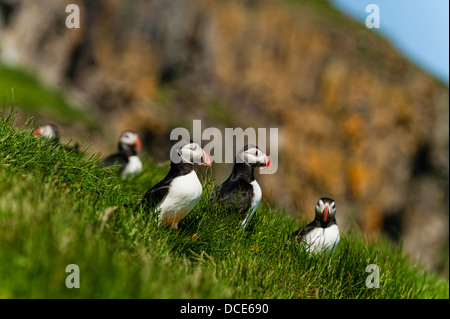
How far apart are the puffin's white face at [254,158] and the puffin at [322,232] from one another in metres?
0.79

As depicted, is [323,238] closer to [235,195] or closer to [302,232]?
[302,232]

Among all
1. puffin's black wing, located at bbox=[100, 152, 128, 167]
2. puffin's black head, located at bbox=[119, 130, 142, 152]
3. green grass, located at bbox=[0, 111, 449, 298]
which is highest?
puffin's black head, located at bbox=[119, 130, 142, 152]

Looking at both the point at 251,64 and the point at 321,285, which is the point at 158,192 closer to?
the point at 321,285

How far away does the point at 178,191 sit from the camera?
3711 mm

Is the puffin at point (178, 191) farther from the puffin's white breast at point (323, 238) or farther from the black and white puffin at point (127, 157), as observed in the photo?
the black and white puffin at point (127, 157)

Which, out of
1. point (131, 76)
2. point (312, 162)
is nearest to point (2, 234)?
point (131, 76)

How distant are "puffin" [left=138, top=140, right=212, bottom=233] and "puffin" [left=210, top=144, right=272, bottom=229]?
527 millimetres

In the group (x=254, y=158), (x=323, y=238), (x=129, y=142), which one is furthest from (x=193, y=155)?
(x=129, y=142)

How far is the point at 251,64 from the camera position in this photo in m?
32.3

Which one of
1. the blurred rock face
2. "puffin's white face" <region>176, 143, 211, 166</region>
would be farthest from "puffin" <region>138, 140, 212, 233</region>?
the blurred rock face

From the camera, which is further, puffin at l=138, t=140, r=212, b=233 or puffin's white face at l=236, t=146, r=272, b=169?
puffin's white face at l=236, t=146, r=272, b=169

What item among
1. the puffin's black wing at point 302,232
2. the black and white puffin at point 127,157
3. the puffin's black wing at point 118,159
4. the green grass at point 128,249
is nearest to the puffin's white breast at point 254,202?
the green grass at point 128,249

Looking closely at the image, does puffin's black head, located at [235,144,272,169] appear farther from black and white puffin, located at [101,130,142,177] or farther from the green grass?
black and white puffin, located at [101,130,142,177]

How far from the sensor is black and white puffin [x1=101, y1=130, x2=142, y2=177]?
6.72m
